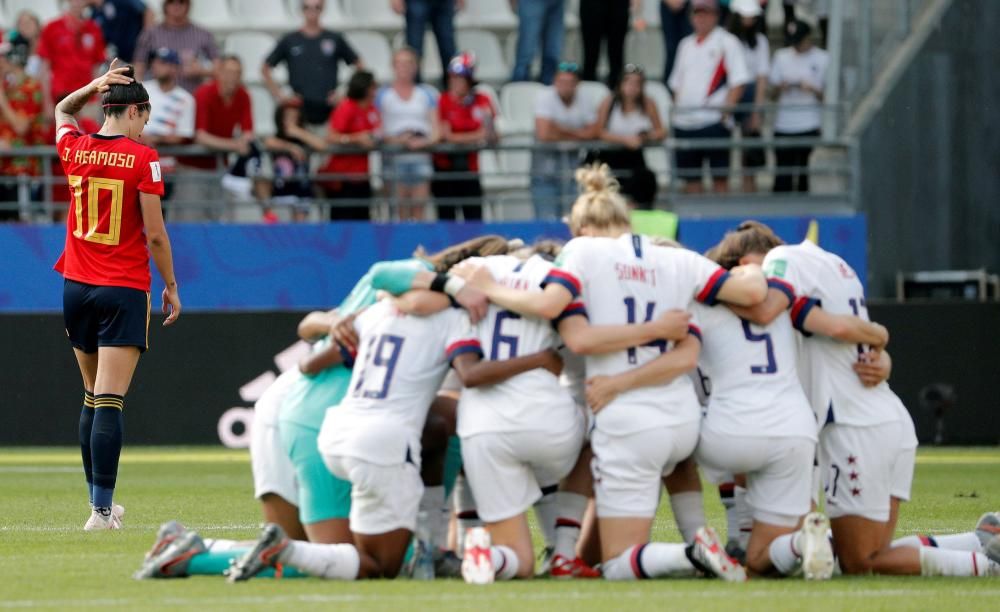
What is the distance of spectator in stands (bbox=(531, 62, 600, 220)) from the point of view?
1755cm

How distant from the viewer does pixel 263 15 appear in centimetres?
2178

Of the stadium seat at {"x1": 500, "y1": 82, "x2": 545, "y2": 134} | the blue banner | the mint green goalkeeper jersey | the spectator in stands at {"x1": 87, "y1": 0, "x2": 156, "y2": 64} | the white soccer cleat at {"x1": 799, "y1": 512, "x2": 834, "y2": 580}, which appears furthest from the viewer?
the stadium seat at {"x1": 500, "y1": 82, "x2": 545, "y2": 134}

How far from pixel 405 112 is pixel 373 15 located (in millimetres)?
4674

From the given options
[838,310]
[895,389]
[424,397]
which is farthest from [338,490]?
[895,389]

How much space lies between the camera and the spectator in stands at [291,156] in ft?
56.8

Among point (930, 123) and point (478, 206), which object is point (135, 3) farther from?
point (930, 123)

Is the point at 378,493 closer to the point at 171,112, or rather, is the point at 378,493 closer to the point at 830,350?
the point at 830,350

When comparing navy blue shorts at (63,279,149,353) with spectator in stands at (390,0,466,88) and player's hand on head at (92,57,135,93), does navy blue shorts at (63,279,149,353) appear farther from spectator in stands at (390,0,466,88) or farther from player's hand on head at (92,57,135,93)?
spectator in stands at (390,0,466,88)

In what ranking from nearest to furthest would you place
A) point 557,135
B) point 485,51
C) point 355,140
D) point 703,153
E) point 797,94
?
point 355,140 < point 557,135 < point 703,153 < point 797,94 < point 485,51

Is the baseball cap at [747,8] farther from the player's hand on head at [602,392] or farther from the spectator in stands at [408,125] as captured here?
the player's hand on head at [602,392]

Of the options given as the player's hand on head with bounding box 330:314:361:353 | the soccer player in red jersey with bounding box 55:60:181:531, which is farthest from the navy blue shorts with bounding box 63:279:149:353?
the player's hand on head with bounding box 330:314:361:353

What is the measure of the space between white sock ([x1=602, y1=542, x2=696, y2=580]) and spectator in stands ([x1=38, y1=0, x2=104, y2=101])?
40.1ft

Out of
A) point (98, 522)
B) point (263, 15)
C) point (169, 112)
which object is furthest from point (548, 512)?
point (263, 15)

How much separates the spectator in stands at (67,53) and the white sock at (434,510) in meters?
11.5
